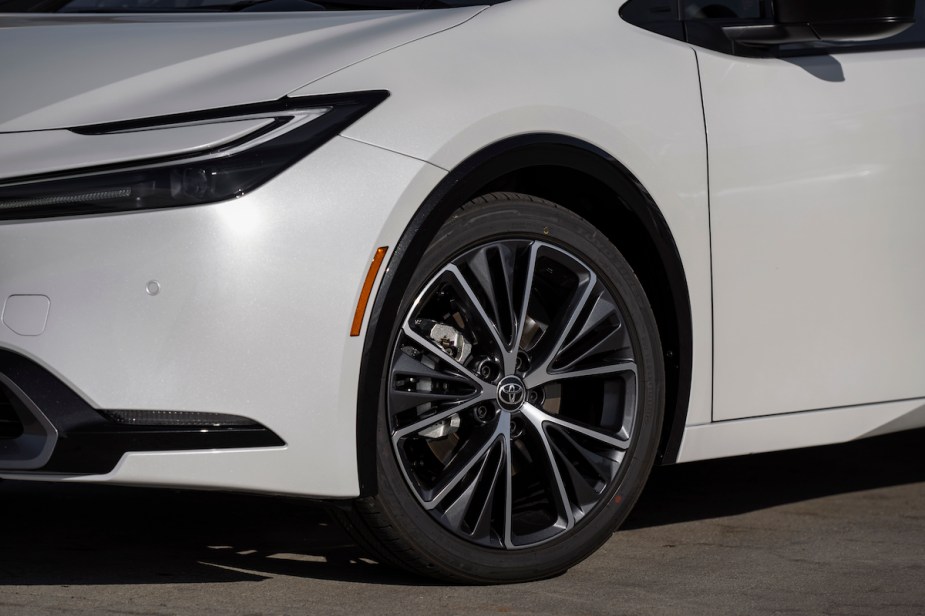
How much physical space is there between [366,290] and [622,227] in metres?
0.83

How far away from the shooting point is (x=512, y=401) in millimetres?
3371

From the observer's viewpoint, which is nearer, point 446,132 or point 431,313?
point 446,132

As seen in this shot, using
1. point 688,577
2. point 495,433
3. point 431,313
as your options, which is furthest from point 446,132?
point 688,577

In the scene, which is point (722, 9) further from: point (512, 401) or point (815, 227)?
point (512, 401)

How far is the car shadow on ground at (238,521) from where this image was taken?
11.7ft

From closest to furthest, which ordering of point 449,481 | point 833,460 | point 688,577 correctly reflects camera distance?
1. point 449,481
2. point 688,577
3. point 833,460

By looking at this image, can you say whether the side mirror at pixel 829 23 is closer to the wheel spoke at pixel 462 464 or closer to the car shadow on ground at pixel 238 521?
the wheel spoke at pixel 462 464

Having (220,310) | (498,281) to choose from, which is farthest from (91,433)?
(498,281)

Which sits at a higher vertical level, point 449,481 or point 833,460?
point 449,481

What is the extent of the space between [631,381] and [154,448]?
1.22 metres

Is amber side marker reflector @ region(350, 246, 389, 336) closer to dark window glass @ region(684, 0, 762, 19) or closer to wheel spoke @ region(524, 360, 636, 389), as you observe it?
wheel spoke @ region(524, 360, 636, 389)

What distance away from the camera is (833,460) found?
5355mm

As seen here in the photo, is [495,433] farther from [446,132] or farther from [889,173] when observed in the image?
[889,173]

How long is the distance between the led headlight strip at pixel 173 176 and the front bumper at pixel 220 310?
0.10 ft
